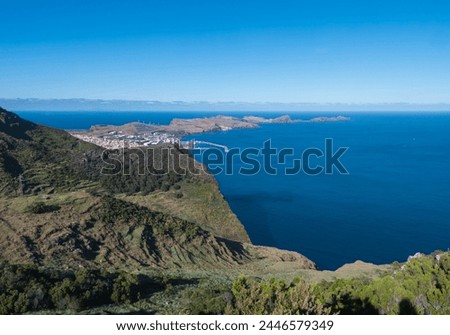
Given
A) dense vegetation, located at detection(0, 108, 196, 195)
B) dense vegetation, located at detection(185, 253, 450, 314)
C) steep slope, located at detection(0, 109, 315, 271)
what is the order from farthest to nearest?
dense vegetation, located at detection(0, 108, 196, 195) < steep slope, located at detection(0, 109, 315, 271) < dense vegetation, located at detection(185, 253, 450, 314)

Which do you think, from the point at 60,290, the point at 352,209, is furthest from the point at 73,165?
the point at 60,290

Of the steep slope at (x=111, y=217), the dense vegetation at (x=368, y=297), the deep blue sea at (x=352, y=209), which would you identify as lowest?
the deep blue sea at (x=352, y=209)

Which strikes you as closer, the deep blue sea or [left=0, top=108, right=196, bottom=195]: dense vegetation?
the deep blue sea

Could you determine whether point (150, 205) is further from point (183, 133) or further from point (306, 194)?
point (183, 133)

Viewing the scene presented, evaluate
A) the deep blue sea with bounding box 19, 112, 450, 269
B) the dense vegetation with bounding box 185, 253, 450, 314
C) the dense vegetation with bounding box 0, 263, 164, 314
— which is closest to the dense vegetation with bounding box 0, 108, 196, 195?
the deep blue sea with bounding box 19, 112, 450, 269

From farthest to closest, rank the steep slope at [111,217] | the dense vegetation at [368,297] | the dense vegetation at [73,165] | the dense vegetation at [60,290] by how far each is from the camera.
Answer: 1. the dense vegetation at [73,165]
2. the steep slope at [111,217]
3. the dense vegetation at [60,290]
4. the dense vegetation at [368,297]

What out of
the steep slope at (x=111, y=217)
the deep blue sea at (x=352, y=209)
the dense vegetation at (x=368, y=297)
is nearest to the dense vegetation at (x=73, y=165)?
the steep slope at (x=111, y=217)

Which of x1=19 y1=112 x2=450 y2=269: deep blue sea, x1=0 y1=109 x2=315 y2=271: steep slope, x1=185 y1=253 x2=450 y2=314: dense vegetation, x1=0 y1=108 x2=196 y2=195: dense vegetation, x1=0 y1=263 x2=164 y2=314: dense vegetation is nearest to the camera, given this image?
x1=185 y1=253 x2=450 y2=314: dense vegetation

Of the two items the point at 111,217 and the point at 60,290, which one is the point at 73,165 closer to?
the point at 111,217

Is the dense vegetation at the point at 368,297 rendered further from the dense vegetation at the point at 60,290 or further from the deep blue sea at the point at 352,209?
the deep blue sea at the point at 352,209

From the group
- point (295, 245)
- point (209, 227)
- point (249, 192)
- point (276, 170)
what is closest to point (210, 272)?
point (209, 227)

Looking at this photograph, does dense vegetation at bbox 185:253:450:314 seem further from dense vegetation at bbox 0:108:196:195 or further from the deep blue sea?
dense vegetation at bbox 0:108:196:195
